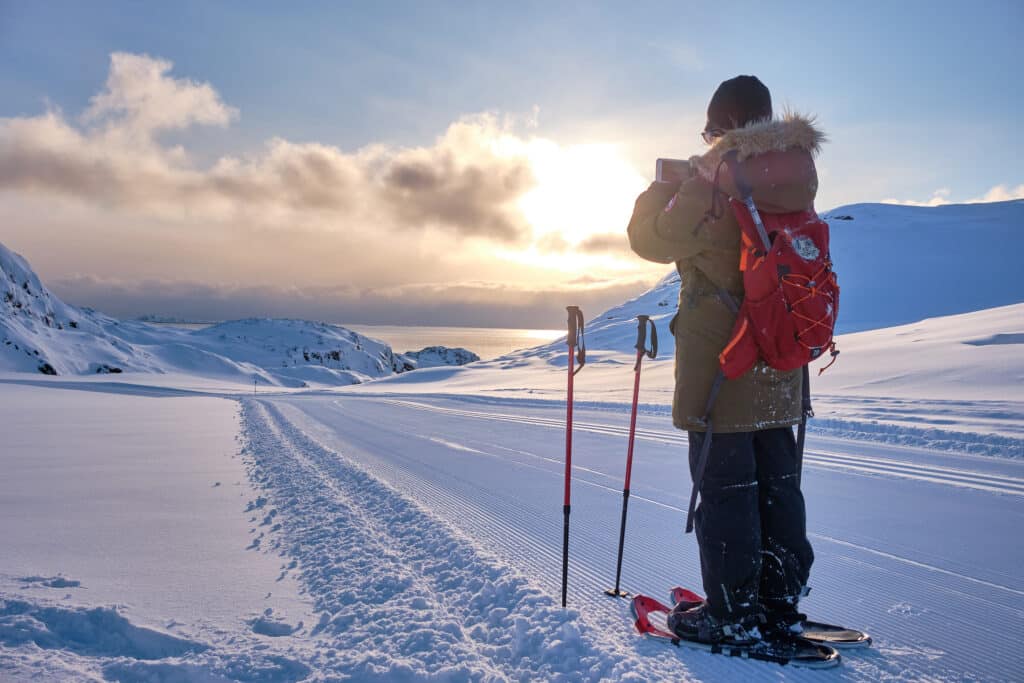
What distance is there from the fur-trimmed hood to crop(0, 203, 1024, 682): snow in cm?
196

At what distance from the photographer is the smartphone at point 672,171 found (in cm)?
236

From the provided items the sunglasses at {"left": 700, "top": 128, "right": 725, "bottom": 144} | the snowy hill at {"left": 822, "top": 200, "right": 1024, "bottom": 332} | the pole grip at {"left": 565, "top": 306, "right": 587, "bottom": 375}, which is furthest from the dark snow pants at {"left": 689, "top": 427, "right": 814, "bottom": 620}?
the snowy hill at {"left": 822, "top": 200, "right": 1024, "bottom": 332}

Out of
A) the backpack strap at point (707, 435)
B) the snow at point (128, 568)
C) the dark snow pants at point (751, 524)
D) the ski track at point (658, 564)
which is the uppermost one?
the backpack strap at point (707, 435)

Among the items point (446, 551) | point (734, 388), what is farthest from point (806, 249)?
point (446, 551)

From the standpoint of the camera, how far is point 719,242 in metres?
2.21

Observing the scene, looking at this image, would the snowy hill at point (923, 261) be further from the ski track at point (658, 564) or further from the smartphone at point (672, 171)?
the smartphone at point (672, 171)

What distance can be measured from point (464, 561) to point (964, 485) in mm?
4510

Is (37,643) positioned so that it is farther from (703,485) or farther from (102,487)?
(102,487)

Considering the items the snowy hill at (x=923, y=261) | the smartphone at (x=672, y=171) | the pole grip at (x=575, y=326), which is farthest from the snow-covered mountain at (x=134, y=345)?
the smartphone at (x=672, y=171)

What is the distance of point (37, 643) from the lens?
2230 mm

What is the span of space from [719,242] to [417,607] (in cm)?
214

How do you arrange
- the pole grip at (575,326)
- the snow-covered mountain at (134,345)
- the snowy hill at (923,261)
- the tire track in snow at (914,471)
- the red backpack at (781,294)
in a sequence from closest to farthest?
the red backpack at (781,294), the pole grip at (575,326), the tire track in snow at (914,471), the snowy hill at (923,261), the snow-covered mountain at (134,345)

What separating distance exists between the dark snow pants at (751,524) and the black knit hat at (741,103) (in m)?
1.27

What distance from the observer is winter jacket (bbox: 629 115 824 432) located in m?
2.14
